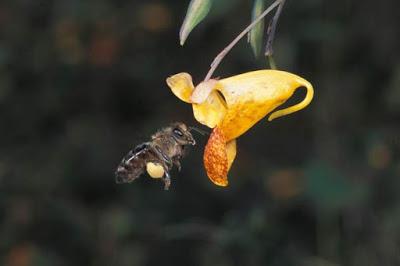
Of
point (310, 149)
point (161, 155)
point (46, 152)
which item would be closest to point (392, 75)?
point (310, 149)

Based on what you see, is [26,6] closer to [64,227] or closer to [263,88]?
[64,227]

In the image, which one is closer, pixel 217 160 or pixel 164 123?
pixel 217 160

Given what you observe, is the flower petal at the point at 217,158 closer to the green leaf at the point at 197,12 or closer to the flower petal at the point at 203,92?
the flower petal at the point at 203,92

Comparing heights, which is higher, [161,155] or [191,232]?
[161,155]

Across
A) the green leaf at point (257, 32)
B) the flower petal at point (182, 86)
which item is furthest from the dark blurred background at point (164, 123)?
the green leaf at point (257, 32)

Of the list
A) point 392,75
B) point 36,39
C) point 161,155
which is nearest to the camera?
point 161,155

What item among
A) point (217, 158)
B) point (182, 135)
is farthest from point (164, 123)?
A: point (217, 158)

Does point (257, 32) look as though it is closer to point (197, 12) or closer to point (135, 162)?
point (197, 12)
